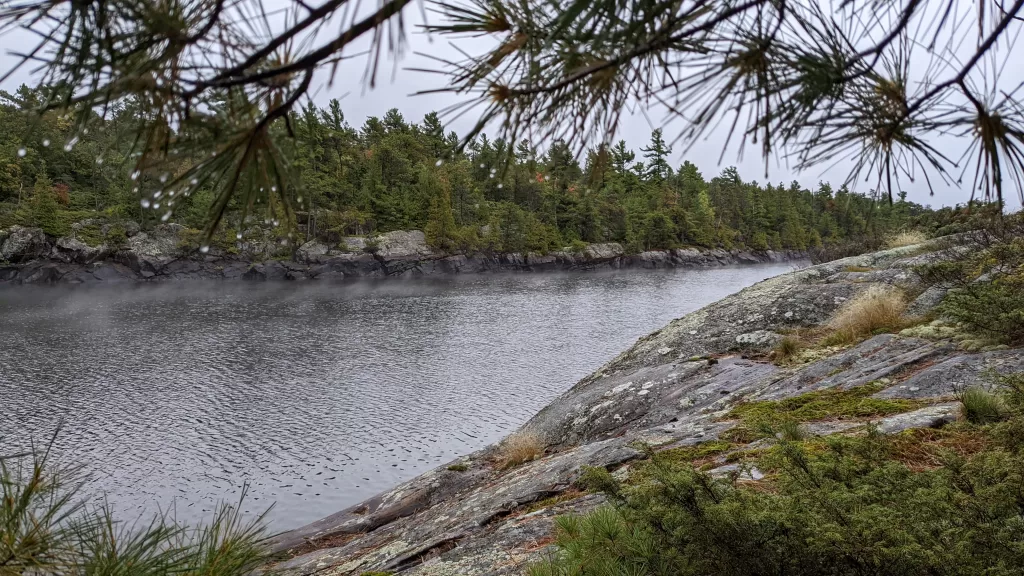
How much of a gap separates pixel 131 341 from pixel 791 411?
95.6 feet

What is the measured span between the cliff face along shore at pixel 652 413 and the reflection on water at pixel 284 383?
312 cm

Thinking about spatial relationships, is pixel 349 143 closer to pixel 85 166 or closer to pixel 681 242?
pixel 85 166

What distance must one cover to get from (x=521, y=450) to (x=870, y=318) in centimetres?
519

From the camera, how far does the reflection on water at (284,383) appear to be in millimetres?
12656

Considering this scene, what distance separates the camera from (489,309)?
3553 centimetres

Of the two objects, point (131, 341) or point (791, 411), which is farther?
point (131, 341)

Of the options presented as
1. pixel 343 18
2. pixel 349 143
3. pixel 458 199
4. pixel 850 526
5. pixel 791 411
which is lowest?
pixel 791 411

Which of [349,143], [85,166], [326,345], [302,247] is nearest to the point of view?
[326,345]

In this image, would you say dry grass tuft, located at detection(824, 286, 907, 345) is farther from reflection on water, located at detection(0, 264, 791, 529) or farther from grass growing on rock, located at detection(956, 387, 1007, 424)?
reflection on water, located at detection(0, 264, 791, 529)

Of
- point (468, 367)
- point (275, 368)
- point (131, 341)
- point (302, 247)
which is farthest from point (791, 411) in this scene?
point (302, 247)

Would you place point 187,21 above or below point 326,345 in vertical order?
above

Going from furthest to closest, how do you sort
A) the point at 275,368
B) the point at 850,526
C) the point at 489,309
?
1. the point at 489,309
2. the point at 275,368
3. the point at 850,526

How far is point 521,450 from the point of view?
798 cm

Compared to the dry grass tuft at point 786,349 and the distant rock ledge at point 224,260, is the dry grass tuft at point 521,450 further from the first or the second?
the distant rock ledge at point 224,260
